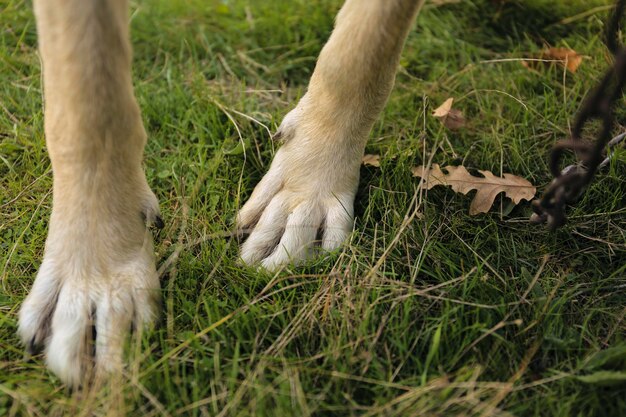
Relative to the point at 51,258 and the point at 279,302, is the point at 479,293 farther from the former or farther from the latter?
the point at 51,258

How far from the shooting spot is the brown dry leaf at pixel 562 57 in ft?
10.8

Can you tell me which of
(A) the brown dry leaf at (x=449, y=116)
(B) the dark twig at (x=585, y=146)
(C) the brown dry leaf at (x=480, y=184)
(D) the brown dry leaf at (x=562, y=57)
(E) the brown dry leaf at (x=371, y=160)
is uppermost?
(B) the dark twig at (x=585, y=146)

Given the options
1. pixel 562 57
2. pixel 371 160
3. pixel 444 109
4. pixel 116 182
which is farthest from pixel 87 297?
pixel 562 57

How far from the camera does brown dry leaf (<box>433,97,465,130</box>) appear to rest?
299 centimetres

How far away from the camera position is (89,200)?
2.04m

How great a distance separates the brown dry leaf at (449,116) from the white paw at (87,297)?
155 centimetres

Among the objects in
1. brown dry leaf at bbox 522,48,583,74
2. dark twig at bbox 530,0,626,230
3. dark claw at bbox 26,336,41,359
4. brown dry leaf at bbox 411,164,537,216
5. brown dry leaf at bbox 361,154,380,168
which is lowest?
dark claw at bbox 26,336,41,359

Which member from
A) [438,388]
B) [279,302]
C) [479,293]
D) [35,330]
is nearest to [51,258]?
[35,330]

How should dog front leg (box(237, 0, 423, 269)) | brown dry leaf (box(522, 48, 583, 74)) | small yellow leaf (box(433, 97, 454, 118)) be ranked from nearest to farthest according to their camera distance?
1. dog front leg (box(237, 0, 423, 269))
2. small yellow leaf (box(433, 97, 454, 118))
3. brown dry leaf (box(522, 48, 583, 74))

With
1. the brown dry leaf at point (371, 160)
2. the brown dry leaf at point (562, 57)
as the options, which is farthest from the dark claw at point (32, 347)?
the brown dry leaf at point (562, 57)

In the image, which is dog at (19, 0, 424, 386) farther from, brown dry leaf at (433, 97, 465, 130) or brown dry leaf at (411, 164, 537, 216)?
brown dry leaf at (433, 97, 465, 130)

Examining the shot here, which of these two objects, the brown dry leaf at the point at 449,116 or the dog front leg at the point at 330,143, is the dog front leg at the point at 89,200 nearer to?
the dog front leg at the point at 330,143

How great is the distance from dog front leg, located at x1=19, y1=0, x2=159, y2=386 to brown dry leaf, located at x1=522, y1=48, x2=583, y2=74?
2.22 meters

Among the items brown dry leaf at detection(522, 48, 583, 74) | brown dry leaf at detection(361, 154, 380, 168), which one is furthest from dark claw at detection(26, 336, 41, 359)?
brown dry leaf at detection(522, 48, 583, 74)
